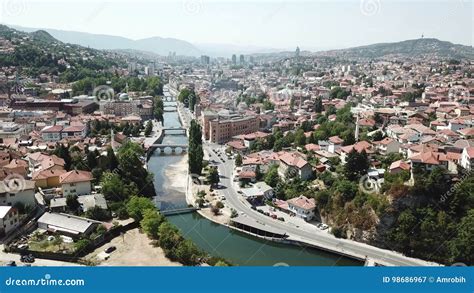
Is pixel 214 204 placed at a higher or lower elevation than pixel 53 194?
lower

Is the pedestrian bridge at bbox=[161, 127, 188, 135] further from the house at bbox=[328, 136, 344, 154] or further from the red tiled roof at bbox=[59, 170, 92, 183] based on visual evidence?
the red tiled roof at bbox=[59, 170, 92, 183]

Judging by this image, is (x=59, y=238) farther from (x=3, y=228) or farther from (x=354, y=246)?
(x=354, y=246)

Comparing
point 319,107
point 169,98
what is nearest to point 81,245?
point 319,107

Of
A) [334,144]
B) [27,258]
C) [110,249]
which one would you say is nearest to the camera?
[27,258]

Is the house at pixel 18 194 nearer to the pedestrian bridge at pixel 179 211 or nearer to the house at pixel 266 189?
the pedestrian bridge at pixel 179 211

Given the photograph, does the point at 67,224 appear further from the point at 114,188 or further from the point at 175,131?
the point at 175,131

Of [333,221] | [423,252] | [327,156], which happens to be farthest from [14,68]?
[423,252]
